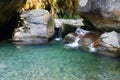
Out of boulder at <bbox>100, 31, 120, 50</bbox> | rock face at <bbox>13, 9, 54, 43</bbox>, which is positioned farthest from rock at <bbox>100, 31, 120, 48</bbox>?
rock face at <bbox>13, 9, 54, 43</bbox>

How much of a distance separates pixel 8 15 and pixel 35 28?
2044mm

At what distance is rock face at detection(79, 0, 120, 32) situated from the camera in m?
11.5

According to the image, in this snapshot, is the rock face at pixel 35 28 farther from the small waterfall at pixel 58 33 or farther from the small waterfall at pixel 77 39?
the small waterfall at pixel 77 39

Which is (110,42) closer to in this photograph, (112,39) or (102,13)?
(112,39)

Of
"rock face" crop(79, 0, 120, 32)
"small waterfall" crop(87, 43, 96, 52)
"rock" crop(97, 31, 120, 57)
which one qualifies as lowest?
"small waterfall" crop(87, 43, 96, 52)

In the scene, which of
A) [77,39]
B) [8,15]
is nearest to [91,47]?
[77,39]

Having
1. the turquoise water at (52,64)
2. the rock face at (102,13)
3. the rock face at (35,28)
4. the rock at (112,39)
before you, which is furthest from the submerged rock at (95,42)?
the rock face at (35,28)

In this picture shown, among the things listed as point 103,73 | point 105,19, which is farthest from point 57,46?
point 103,73

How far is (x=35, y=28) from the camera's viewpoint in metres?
14.0

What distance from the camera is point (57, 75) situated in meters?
8.12

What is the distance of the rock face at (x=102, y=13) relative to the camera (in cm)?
1145

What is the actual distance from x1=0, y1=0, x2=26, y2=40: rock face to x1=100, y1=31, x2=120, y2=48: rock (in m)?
5.22

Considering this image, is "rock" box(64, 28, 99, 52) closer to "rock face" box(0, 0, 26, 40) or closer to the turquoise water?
the turquoise water

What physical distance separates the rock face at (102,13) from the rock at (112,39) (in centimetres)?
44
